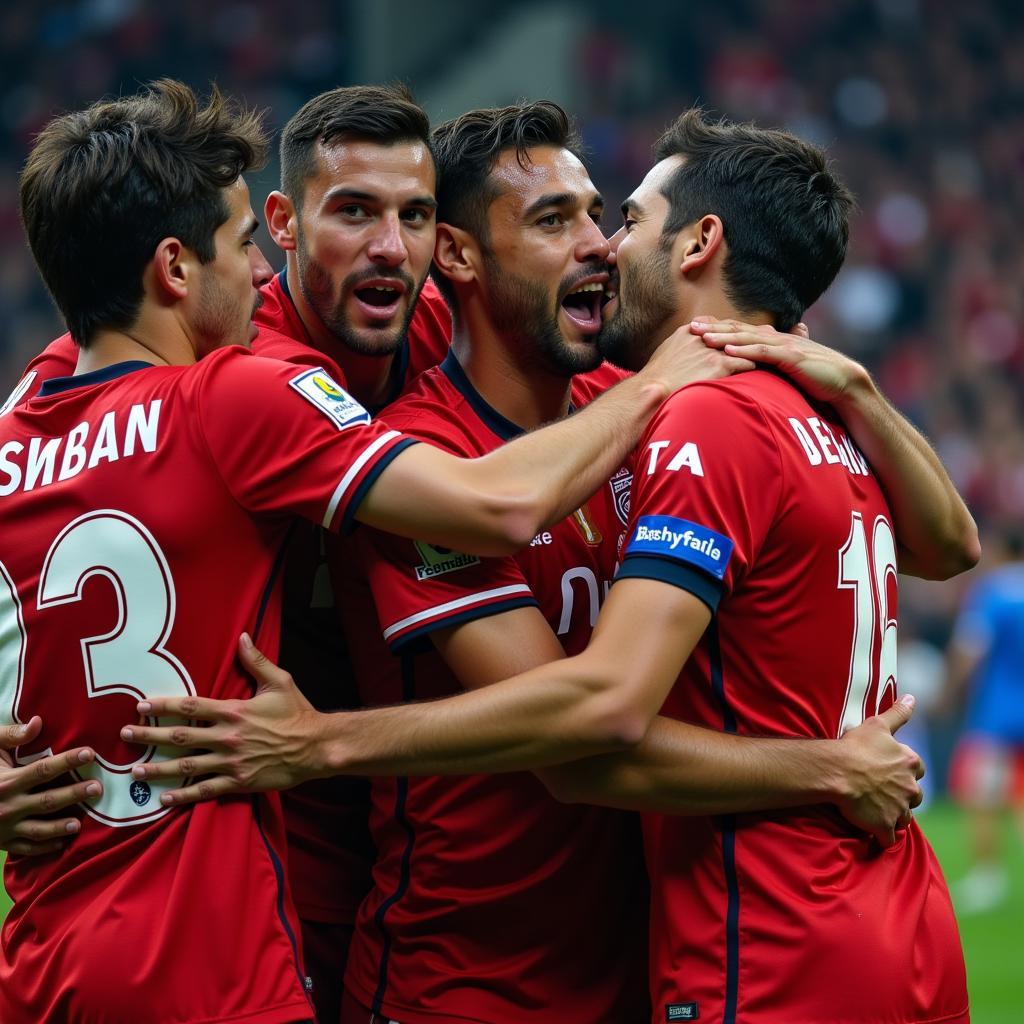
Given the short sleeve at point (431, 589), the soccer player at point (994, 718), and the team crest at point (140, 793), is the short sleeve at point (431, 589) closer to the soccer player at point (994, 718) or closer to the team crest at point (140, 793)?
the team crest at point (140, 793)

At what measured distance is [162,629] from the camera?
3.07 m

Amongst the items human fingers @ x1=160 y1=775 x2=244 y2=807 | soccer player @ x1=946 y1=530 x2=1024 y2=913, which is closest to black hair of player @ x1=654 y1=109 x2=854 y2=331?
human fingers @ x1=160 y1=775 x2=244 y2=807

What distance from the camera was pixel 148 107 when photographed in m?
3.42

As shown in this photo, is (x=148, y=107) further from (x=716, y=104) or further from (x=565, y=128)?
(x=716, y=104)

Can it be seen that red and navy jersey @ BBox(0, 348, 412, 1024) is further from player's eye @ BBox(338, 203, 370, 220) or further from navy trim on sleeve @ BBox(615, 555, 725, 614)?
player's eye @ BBox(338, 203, 370, 220)

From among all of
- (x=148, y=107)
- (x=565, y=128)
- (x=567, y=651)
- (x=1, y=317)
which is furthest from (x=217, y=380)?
(x=1, y=317)

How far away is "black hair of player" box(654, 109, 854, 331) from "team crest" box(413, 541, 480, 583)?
2.97 feet

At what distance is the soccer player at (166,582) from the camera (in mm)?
Answer: 3014

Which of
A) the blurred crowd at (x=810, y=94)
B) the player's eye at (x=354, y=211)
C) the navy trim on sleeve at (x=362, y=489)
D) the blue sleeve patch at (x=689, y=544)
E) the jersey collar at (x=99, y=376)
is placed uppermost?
the blurred crowd at (x=810, y=94)

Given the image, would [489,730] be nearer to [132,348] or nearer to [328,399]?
[328,399]

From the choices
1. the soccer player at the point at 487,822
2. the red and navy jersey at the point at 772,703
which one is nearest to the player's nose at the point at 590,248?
the soccer player at the point at 487,822

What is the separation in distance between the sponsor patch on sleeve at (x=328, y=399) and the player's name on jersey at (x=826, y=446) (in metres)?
0.90

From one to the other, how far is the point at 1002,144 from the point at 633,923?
58.6 feet

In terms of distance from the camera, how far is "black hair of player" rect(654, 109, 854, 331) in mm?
3578
